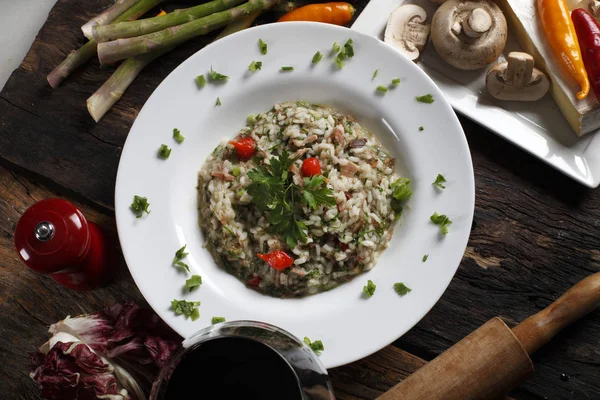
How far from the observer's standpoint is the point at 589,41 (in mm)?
4066

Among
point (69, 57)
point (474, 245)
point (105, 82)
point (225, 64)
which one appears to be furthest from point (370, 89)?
point (69, 57)

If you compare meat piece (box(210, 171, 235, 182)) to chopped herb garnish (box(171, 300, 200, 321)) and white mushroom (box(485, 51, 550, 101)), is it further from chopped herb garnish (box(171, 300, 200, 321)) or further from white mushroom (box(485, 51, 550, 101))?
white mushroom (box(485, 51, 550, 101))

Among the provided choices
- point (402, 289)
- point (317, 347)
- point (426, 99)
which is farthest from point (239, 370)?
point (426, 99)

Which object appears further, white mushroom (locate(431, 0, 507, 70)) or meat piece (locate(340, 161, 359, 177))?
white mushroom (locate(431, 0, 507, 70))

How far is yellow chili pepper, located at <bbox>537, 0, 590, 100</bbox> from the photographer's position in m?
4.03

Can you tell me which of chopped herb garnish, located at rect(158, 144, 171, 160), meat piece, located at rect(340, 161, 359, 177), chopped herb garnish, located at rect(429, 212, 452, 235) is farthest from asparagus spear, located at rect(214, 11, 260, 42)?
chopped herb garnish, located at rect(429, 212, 452, 235)

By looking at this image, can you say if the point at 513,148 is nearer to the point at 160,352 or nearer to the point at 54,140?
the point at 160,352

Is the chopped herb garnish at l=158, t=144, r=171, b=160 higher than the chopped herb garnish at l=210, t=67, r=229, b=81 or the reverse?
the reverse

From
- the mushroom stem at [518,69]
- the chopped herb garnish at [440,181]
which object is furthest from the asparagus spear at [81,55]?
the mushroom stem at [518,69]

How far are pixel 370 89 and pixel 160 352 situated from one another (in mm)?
2204

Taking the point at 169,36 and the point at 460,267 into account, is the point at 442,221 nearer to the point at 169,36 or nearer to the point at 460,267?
the point at 460,267

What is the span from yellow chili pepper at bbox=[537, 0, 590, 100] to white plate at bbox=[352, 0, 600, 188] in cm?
27

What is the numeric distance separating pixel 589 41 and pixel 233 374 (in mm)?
3252

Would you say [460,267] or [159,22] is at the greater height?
[159,22]
